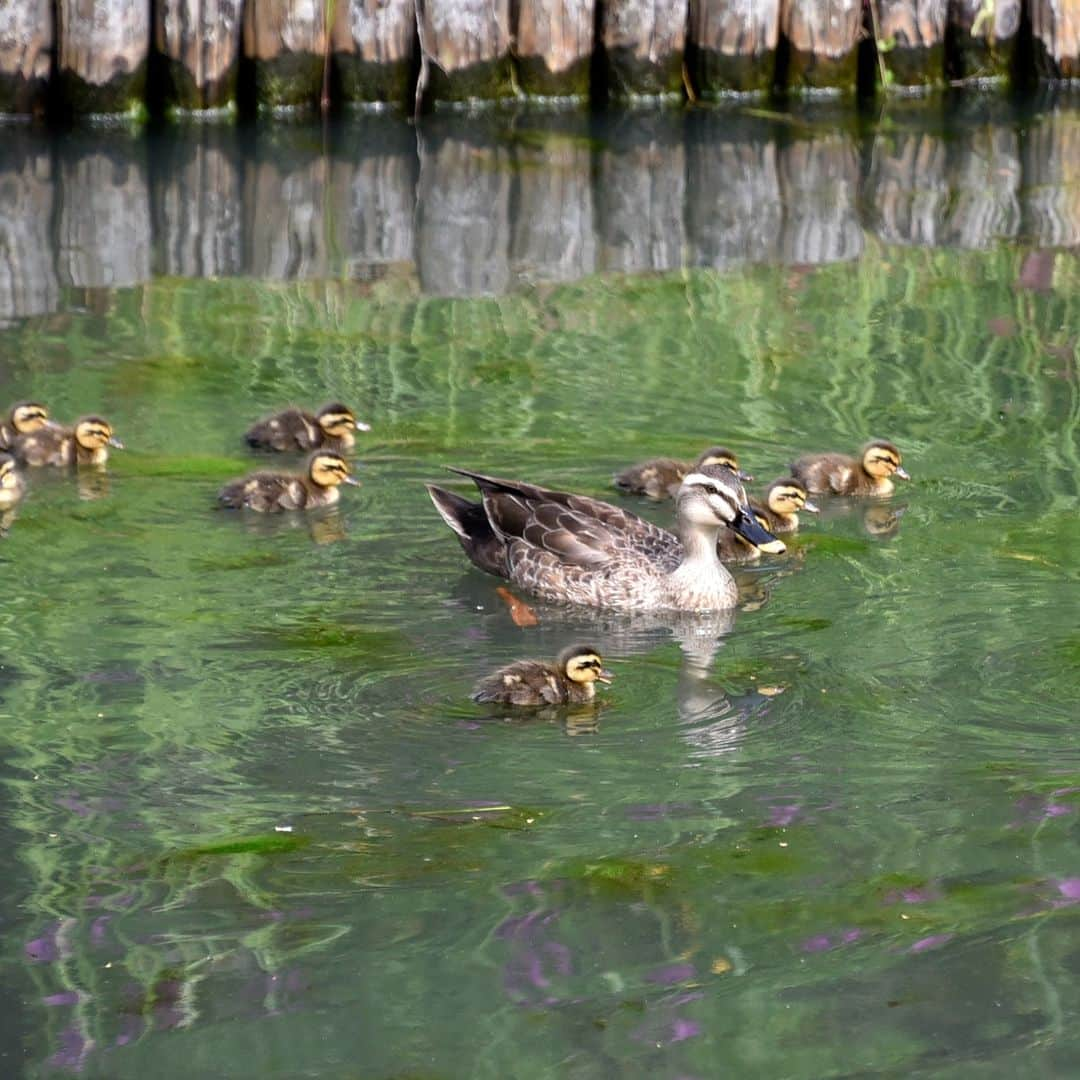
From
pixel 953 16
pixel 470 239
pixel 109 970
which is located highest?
pixel 953 16

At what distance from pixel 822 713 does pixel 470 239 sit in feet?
19.9

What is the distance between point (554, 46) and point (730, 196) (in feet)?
6.47

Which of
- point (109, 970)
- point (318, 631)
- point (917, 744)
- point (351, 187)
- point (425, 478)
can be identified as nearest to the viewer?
point (109, 970)

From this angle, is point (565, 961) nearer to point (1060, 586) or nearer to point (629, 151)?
point (1060, 586)

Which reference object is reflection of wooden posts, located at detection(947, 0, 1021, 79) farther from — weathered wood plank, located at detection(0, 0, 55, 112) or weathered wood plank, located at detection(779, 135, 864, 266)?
weathered wood plank, located at detection(0, 0, 55, 112)

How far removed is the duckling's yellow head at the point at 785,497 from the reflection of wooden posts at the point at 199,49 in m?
6.54

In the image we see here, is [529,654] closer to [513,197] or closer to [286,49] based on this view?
[513,197]

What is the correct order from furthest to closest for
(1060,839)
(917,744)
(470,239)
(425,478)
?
1. (470,239)
2. (425,478)
3. (917,744)
4. (1060,839)

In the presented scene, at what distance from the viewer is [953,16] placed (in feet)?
48.8

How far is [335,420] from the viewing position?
8859mm

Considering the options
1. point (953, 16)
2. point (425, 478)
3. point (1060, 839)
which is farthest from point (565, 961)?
point (953, 16)

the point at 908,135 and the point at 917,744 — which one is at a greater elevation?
the point at 908,135

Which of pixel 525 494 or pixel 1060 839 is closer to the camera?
pixel 1060 839

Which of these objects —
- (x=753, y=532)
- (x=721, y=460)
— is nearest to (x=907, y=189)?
(x=721, y=460)
